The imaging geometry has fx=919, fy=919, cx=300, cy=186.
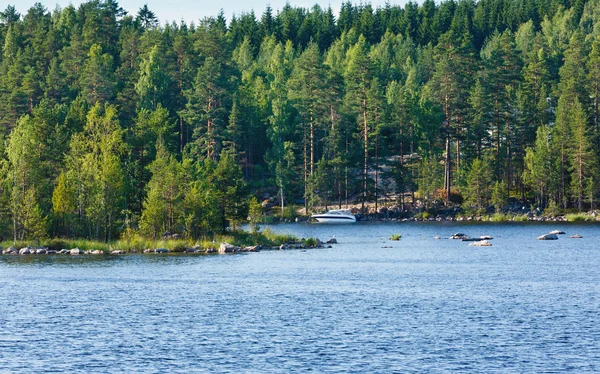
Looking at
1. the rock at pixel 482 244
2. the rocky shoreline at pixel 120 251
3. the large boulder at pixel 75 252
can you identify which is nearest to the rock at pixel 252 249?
the rocky shoreline at pixel 120 251

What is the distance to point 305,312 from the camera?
4809cm

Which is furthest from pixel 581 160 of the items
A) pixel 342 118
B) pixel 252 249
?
pixel 252 249

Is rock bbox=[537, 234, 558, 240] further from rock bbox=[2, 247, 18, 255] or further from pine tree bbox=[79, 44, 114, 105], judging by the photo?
pine tree bbox=[79, 44, 114, 105]

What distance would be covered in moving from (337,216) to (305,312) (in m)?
80.6

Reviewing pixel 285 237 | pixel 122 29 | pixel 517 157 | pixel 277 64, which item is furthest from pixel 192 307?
pixel 122 29

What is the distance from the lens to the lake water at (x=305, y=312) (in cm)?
3634

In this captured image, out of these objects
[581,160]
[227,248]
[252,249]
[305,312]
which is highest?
[581,160]

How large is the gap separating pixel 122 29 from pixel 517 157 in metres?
85.3

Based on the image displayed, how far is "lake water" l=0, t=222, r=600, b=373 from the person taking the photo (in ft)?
119

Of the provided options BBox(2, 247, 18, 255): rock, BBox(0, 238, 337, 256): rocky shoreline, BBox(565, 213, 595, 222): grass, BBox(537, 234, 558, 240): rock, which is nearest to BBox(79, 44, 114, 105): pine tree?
BBox(2, 247, 18, 255): rock

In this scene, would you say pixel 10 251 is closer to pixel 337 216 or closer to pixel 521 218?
pixel 337 216

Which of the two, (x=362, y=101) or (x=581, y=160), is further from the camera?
(x=362, y=101)

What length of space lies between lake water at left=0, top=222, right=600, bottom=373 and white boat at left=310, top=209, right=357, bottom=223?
47.0 m

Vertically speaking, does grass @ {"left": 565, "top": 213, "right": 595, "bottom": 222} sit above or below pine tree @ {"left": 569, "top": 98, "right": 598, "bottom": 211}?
below
